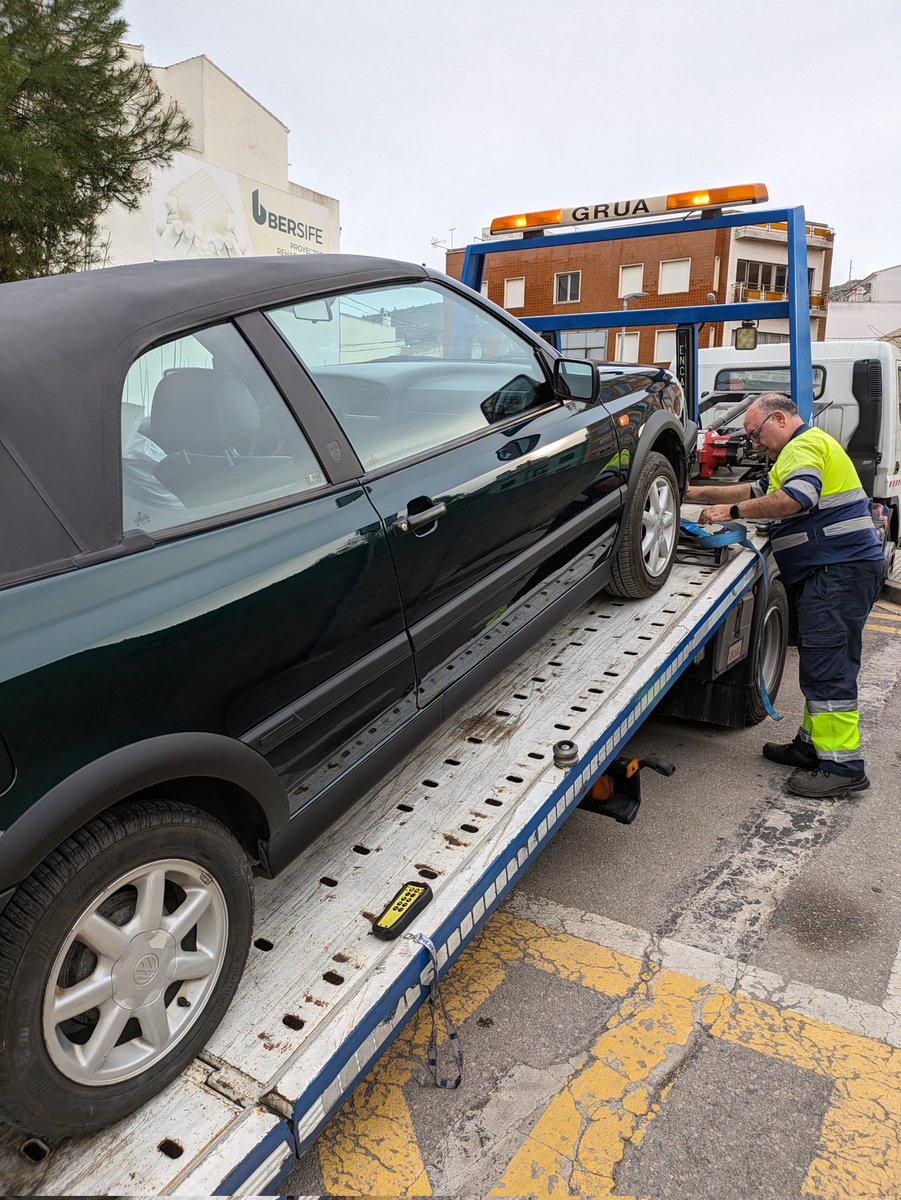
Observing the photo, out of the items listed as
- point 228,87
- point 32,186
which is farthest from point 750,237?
point 32,186

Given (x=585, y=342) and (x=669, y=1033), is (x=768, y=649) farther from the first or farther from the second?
(x=669, y=1033)

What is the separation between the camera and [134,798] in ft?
5.14

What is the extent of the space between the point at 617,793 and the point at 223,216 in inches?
734

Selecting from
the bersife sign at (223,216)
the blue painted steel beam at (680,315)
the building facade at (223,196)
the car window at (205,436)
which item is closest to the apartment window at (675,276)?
the building facade at (223,196)

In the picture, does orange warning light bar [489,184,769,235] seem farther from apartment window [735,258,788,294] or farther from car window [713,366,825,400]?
apartment window [735,258,788,294]

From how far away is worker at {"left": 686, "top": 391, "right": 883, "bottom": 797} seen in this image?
3.97 metres

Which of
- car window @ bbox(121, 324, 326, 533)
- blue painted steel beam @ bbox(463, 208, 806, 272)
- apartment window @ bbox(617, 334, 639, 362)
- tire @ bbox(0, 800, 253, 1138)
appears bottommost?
tire @ bbox(0, 800, 253, 1138)

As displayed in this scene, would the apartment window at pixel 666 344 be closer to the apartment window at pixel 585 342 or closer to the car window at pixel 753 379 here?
the apartment window at pixel 585 342

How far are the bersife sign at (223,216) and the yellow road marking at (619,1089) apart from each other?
13860 mm

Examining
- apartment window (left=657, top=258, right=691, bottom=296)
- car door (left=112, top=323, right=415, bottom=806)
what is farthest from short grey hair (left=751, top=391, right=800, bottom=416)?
apartment window (left=657, top=258, right=691, bottom=296)

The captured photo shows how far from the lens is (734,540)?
4262 mm

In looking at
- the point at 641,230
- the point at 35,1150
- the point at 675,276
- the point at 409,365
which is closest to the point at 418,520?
the point at 409,365

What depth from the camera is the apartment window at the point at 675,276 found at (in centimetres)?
3027

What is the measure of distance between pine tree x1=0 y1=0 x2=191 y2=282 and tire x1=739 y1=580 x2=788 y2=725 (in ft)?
19.1
